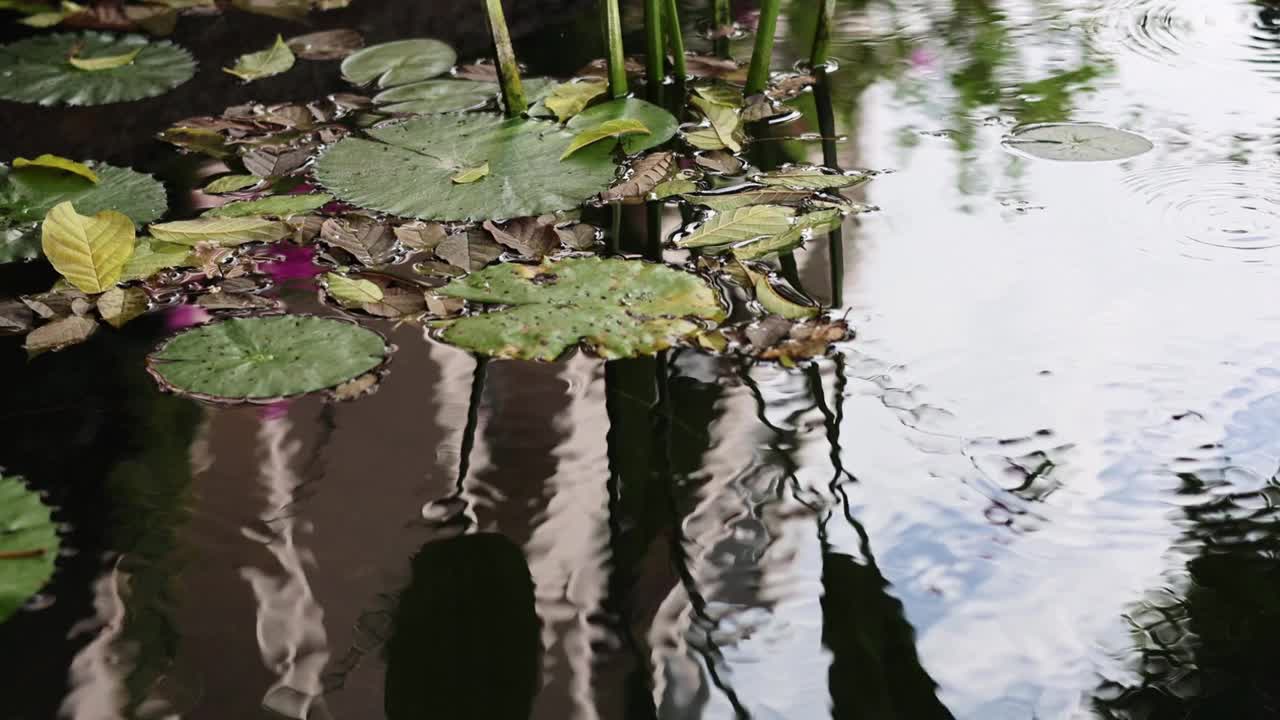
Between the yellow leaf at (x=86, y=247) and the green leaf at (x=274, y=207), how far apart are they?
15 cm

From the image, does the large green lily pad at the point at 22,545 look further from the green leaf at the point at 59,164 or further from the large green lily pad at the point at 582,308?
the green leaf at the point at 59,164

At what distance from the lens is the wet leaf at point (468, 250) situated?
1295 millimetres

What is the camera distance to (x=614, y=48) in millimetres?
1686

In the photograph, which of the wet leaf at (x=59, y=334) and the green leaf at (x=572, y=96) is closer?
the wet leaf at (x=59, y=334)

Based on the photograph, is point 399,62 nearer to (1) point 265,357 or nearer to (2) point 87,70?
(2) point 87,70

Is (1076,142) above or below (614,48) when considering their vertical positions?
below

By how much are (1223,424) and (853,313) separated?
0.37m

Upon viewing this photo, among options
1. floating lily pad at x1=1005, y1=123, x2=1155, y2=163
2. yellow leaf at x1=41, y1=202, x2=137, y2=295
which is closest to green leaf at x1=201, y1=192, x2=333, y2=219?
yellow leaf at x1=41, y1=202, x2=137, y2=295

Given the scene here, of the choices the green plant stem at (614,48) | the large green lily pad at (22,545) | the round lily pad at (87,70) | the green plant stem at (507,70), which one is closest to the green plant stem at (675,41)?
the green plant stem at (614,48)

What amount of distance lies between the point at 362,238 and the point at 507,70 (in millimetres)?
420

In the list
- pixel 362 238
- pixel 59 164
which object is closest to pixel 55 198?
pixel 59 164

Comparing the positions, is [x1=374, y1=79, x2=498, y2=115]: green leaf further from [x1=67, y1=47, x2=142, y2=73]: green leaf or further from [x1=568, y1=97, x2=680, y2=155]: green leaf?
[x1=67, y1=47, x2=142, y2=73]: green leaf

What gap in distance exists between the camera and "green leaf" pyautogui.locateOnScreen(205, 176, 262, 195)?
1.52 meters

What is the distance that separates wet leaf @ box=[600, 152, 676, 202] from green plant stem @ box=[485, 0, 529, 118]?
23cm
